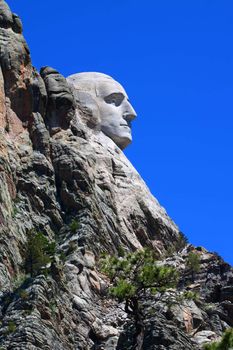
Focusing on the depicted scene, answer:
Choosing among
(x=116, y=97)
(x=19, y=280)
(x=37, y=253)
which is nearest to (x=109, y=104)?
Result: (x=116, y=97)

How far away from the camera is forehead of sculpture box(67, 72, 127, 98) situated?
95938 mm

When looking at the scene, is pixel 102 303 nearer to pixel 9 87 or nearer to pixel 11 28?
pixel 9 87

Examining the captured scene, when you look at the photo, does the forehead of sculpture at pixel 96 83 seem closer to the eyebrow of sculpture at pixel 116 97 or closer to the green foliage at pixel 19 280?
the eyebrow of sculpture at pixel 116 97

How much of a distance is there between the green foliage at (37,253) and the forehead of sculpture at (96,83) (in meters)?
26.5

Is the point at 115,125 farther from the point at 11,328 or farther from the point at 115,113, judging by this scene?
the point at 11,328

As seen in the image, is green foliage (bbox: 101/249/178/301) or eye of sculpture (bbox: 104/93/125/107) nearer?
green foliage (bbox: 101/249/178/301)

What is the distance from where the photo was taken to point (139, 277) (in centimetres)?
6088

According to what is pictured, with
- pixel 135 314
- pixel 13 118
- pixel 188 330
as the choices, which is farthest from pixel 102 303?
pixel 13 118

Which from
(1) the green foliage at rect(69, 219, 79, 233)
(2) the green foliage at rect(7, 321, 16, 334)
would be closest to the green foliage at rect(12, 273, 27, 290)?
(2) the green foliage at rect(7, 321, 16, 334)

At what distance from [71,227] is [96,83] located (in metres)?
23.9

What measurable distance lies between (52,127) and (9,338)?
27918mm

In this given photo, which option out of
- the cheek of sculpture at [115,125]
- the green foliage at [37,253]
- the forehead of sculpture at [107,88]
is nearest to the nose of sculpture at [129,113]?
the cheek of sculpture at [115,125]

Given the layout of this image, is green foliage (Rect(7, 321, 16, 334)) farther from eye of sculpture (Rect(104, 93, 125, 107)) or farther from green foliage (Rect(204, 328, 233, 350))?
eye of sculpture (Rect(104, 93, 125, 107))

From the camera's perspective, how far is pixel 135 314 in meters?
60.4
